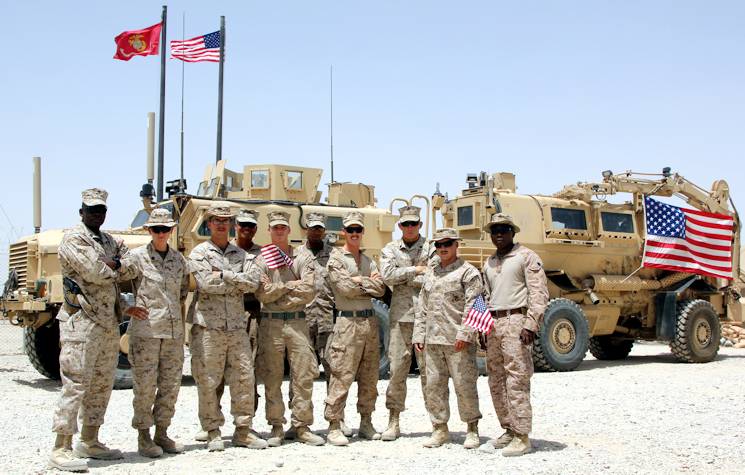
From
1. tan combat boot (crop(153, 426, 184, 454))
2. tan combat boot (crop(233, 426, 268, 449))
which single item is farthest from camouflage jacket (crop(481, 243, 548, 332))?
tan combat boot (crop(153, 426, 184, 454))

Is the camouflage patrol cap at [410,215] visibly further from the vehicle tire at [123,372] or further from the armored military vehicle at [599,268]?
the armored military vehicle at [599,268]

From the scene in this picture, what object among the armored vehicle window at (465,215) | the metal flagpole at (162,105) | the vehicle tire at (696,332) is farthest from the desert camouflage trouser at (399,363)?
the metal flagpole at (162,105)

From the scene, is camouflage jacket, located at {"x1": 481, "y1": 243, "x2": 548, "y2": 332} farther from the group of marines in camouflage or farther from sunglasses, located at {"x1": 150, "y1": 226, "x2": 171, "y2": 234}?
sunglasses, located at {"x1": 150, "y1": 226, "x2": 171, "y2": 234}

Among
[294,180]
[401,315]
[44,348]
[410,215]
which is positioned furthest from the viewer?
[294,180]

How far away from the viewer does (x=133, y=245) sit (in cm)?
1054

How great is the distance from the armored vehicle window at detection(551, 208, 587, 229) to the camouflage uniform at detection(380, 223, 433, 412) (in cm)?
645

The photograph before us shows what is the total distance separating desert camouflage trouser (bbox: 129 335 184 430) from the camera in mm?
5992

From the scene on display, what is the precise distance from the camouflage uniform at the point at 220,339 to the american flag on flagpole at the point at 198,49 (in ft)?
43.7

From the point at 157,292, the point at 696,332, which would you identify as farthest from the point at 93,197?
the point at 696,332

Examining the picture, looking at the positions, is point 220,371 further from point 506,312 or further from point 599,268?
point 599,268

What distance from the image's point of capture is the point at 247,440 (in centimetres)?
632

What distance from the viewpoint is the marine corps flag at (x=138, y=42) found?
18781mm

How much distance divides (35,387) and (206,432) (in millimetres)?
4999

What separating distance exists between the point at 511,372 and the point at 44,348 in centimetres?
739
